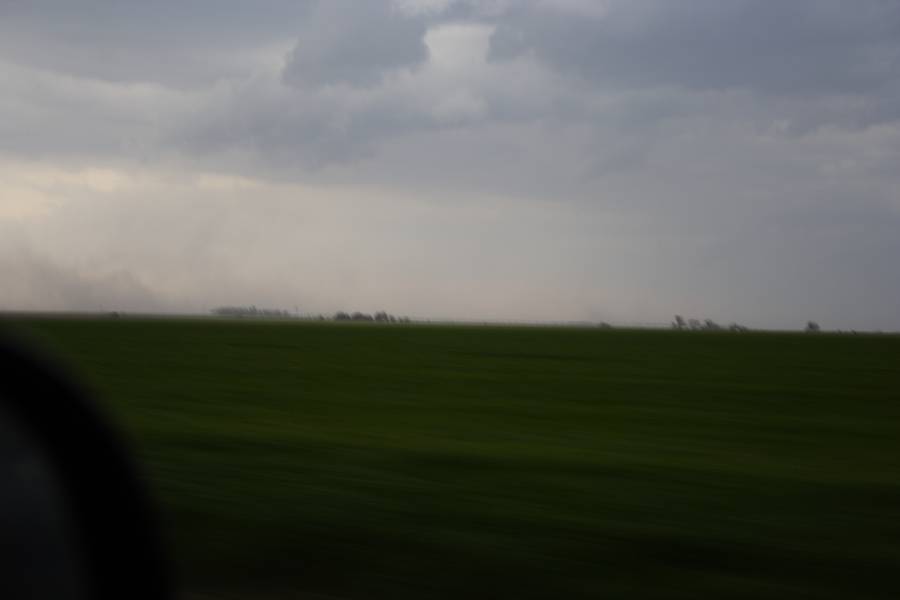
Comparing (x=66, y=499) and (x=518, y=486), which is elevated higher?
(x=66, y=499)

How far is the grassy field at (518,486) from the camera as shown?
18.8 feet

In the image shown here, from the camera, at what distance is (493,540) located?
636cm

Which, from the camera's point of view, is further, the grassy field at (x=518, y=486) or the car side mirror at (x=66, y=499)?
the grassy field at (x=518, y=486)

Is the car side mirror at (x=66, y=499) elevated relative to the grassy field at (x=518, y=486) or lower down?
elevated

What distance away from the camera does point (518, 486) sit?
319 inches

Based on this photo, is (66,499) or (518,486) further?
(518,486)

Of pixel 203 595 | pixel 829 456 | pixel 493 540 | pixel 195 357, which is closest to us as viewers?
pixel 203 595

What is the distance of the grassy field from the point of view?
5.74 meters

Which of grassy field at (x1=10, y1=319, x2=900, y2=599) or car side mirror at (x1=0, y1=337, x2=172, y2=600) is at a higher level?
car side mirror at (x1=0, y1=337, x2=172, y2=600)

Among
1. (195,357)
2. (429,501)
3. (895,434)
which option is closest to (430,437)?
(429,501)

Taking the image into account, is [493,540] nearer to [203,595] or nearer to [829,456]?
[203,595]

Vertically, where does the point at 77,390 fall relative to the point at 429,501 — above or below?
above

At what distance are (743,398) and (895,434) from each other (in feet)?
14.8

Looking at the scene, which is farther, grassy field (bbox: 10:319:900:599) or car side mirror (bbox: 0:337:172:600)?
grassy field (bbox: 10:319:900:599)
